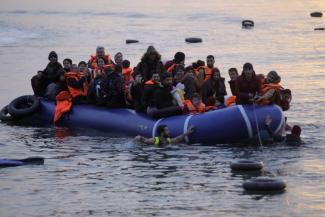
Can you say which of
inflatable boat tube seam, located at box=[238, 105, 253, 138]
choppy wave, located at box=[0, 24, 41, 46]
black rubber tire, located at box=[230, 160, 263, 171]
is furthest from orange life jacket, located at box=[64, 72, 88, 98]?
choppy wave, located at box=[0, 24, 41, 46]

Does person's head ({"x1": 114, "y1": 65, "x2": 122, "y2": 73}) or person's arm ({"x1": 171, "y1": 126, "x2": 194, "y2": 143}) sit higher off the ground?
person's head ({"x1": 114, "y1": 65, "x2": 122, "y2": 73})

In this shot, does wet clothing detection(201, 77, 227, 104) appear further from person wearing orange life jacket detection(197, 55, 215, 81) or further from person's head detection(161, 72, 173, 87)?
person's head detection(161, 72, 173, 87)

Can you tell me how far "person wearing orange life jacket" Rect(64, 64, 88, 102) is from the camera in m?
19.5

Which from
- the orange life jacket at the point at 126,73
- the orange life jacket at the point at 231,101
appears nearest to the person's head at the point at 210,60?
the orange life jacket at the point at 231,101

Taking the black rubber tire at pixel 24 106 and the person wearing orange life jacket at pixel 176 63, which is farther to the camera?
the black rubber tire at pixel 24 106

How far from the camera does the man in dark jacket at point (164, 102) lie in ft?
56.9

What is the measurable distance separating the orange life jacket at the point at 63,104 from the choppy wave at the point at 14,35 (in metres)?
22.2

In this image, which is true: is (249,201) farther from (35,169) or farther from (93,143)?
(93,143)

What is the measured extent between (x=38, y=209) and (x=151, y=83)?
5027 millimetres

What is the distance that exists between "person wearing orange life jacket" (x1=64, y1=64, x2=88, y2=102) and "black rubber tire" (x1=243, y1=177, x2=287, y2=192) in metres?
6.50

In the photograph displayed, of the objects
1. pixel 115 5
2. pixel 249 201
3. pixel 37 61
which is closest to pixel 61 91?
pixel 249 201

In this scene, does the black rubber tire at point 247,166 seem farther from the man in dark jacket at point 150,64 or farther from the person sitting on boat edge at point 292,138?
the man in dark jacket at point 150,64

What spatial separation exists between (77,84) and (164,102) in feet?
8.82

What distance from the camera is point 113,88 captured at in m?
18.5
